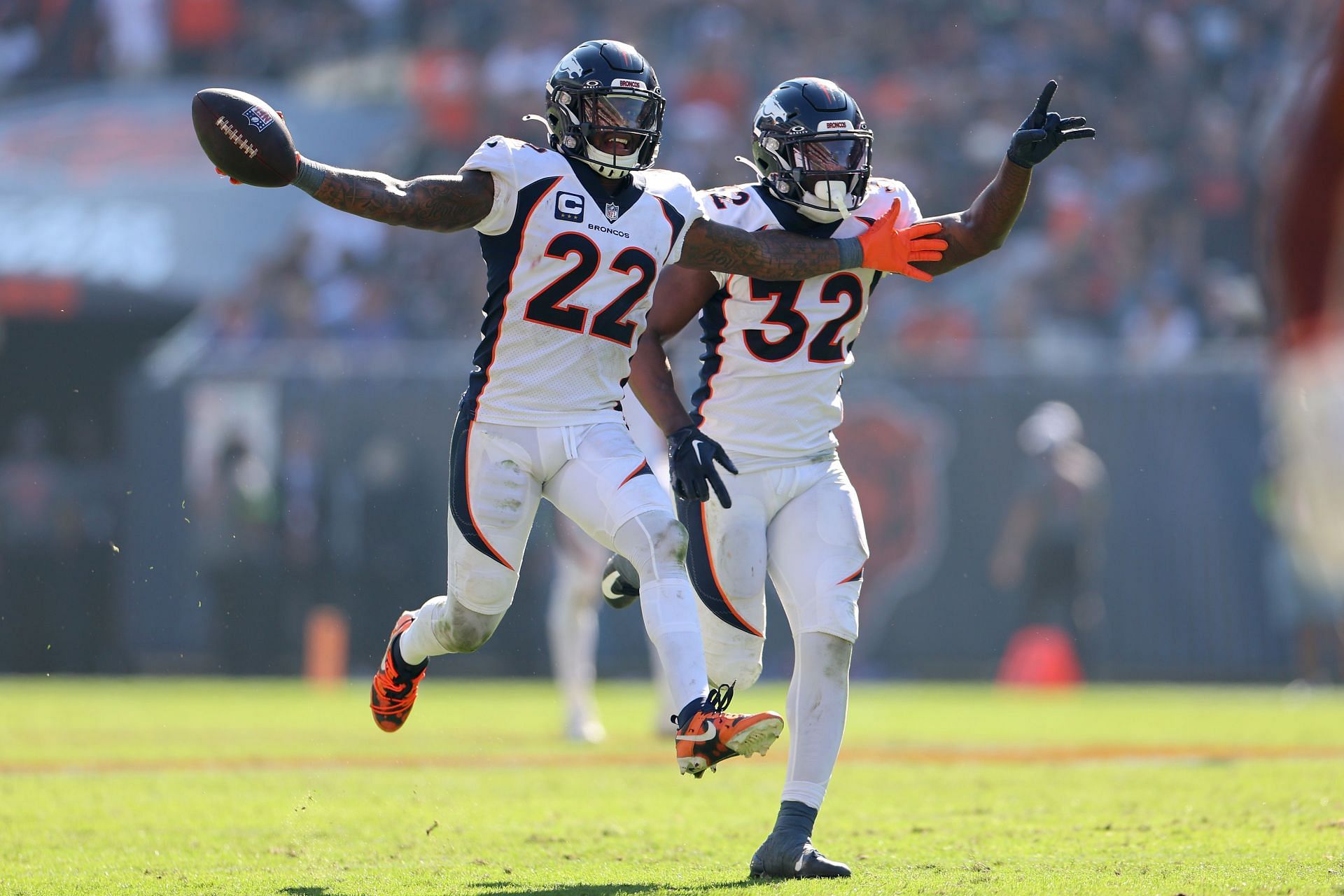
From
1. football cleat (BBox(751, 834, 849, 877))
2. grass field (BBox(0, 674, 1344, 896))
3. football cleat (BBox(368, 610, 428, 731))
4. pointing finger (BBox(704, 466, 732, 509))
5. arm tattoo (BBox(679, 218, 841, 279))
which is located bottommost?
grass field (BBox(0, 674, 1344, 896))

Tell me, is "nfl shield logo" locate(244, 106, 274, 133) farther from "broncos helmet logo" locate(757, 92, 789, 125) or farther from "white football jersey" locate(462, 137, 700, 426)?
"broncos helmet logo" locate(757, 92, 789, 125)

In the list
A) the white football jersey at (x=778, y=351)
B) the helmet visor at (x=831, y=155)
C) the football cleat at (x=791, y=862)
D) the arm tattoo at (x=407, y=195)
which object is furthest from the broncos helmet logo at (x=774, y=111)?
the football cleat at (x=791, y=862)

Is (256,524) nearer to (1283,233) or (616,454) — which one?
(616,454)

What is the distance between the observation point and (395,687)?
5.50 meters

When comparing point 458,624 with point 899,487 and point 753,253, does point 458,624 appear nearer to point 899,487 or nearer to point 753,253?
point 753,253

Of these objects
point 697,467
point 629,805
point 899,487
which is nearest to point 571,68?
point 697,467

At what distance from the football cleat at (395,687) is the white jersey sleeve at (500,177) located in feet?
4.84

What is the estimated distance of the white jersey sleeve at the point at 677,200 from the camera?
4.83 metres

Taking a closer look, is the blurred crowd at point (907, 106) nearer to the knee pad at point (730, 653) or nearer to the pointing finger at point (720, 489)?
the knee pad at point (730, 653)

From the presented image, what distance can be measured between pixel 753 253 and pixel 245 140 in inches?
57.1

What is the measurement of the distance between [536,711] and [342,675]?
126 inches

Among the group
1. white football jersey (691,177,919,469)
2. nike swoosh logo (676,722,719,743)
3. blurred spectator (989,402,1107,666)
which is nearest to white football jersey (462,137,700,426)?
white football jersey (691,177,919,469)

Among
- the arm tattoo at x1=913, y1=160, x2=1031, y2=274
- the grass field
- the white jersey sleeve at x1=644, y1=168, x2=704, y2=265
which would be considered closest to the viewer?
the grass field

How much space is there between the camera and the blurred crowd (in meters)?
14.7
